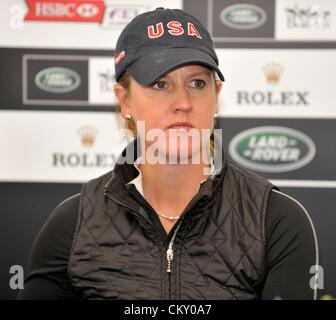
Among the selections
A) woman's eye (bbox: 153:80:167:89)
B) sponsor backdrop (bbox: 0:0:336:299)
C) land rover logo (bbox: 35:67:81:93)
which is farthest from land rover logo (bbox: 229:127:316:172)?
woman's eye (bbox: 153:80:167:89)

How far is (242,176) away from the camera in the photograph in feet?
3.42

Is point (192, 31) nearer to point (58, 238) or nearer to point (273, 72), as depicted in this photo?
point (58, 238)

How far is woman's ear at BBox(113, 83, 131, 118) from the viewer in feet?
3.55

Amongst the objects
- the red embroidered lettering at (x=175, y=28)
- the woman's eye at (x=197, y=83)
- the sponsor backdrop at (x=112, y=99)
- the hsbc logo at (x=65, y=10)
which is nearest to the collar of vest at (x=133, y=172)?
the woman's eye at (x=197, y=83)

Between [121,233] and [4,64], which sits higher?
[4,64]

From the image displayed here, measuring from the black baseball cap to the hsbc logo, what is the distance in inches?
42.1

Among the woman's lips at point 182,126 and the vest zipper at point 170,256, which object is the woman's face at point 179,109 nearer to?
the woman's lips at point 182,126

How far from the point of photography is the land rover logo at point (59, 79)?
6.71 ft

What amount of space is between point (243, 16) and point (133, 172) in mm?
1127

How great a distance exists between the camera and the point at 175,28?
1000 mm

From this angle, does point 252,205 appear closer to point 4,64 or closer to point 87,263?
point 87,263

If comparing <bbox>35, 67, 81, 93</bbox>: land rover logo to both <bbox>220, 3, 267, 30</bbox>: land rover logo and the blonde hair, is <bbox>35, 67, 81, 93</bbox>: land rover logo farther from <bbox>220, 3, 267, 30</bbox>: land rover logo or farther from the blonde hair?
the blonde hair
